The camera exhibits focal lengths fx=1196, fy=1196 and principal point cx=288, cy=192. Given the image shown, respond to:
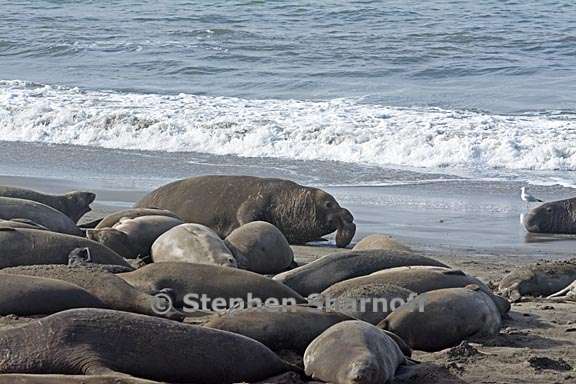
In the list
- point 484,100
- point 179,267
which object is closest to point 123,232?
point 179,267

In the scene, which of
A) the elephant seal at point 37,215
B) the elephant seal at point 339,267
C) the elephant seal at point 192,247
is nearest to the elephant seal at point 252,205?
the elephant seal at point 37,215

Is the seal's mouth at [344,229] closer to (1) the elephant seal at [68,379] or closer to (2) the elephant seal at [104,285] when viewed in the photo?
(2) the elephant seal at [104,285]

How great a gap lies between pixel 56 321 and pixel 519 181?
866 centimetres

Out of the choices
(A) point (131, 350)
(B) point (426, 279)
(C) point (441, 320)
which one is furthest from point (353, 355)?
(B) point (426, 279)

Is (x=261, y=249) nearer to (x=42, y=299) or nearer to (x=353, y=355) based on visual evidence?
(x=42, y=299)

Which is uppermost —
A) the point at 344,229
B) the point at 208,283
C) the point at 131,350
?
the point at 131,350

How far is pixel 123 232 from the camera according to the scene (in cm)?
→ 713

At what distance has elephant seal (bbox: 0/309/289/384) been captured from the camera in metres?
4.05

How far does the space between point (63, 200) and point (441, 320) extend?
4439mm

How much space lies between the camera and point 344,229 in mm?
9031

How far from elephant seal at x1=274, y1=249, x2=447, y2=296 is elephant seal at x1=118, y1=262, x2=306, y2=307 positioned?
0.51 meters

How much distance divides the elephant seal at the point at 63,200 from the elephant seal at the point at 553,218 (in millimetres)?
3632

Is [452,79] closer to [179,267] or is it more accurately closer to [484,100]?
[484,100]

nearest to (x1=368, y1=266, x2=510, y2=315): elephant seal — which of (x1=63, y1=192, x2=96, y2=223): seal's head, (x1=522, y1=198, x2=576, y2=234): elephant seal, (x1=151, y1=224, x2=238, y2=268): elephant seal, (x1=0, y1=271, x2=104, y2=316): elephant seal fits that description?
(x1=151, y1=224, x2=238, y2=268): elephant seal
